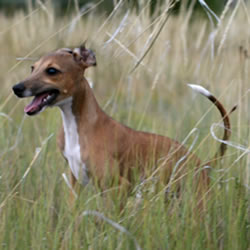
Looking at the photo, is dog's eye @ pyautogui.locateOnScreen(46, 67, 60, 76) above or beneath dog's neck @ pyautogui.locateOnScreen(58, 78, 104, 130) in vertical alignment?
above

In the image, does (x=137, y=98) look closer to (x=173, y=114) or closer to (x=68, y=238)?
(x=173, y=114)

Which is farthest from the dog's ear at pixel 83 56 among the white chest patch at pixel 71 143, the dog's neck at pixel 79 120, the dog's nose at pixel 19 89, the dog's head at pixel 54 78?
the dog's nose at pixel 19 89

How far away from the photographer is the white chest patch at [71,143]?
10.9 ft

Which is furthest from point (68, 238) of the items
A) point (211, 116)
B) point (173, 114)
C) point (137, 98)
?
point (137, 98)

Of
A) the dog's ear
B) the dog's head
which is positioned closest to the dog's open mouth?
the dog's head

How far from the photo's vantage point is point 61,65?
3.32 m

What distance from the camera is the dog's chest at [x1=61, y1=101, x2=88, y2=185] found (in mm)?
3318

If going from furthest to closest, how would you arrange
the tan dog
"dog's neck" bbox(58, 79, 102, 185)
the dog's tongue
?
Answer: "dog's neck" bbox(58, 79, 102, 185) → the tan dog → the dog's tongue

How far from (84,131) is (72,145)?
11 centimetres

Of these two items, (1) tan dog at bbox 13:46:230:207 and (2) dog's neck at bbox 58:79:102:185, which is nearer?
(1) tan dog at bbox 13:46:230:207

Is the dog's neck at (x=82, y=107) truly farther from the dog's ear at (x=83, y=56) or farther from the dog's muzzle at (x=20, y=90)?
the dog's muzzle at (x=20, y=90)

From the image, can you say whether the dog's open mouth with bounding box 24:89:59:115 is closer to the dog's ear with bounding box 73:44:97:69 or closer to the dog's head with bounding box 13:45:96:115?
the dog's head with bounding box 13:45:96:115

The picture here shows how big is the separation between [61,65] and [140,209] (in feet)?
3.91

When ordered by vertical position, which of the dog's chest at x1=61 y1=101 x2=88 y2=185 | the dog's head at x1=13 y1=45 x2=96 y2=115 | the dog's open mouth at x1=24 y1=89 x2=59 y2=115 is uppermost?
the dog's head at x1=13 y1=45 x2=96 y2=115
